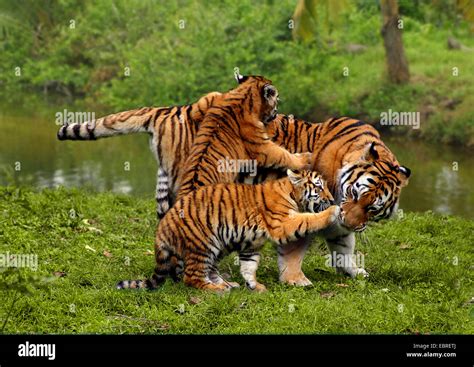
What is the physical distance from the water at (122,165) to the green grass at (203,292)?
11.3 feet

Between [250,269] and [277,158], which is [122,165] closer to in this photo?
[277,158]

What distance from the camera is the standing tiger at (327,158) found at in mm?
6344

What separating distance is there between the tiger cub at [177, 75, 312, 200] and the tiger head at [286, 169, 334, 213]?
28 cm

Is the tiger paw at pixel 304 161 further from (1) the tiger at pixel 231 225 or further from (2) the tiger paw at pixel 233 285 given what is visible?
(2) the tiger paw at pixel 233 285

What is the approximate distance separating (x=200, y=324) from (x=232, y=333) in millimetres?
223

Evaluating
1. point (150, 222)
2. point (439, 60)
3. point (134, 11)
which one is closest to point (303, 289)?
point (150, 222)

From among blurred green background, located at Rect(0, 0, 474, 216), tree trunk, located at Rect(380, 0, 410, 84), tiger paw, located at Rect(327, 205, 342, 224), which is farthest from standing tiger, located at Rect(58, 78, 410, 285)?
tree trunk, located at Rect(380, 0, 410, 84)

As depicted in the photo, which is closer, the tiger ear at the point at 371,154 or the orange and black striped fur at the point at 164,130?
the tiger ear at the point at 371,154

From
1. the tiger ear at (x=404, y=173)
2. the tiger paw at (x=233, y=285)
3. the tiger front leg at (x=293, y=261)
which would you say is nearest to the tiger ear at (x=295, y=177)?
the tiger front leg at (x=293, y=261)

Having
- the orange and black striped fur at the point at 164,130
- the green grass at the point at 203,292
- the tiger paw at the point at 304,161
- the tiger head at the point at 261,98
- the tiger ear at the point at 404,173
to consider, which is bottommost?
A: the green grass at the point at 203,292

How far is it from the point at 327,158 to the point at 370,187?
0.50 meters

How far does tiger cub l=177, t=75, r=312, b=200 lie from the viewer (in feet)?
21.8

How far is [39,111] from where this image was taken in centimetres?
1983

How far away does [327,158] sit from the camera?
264 inches
